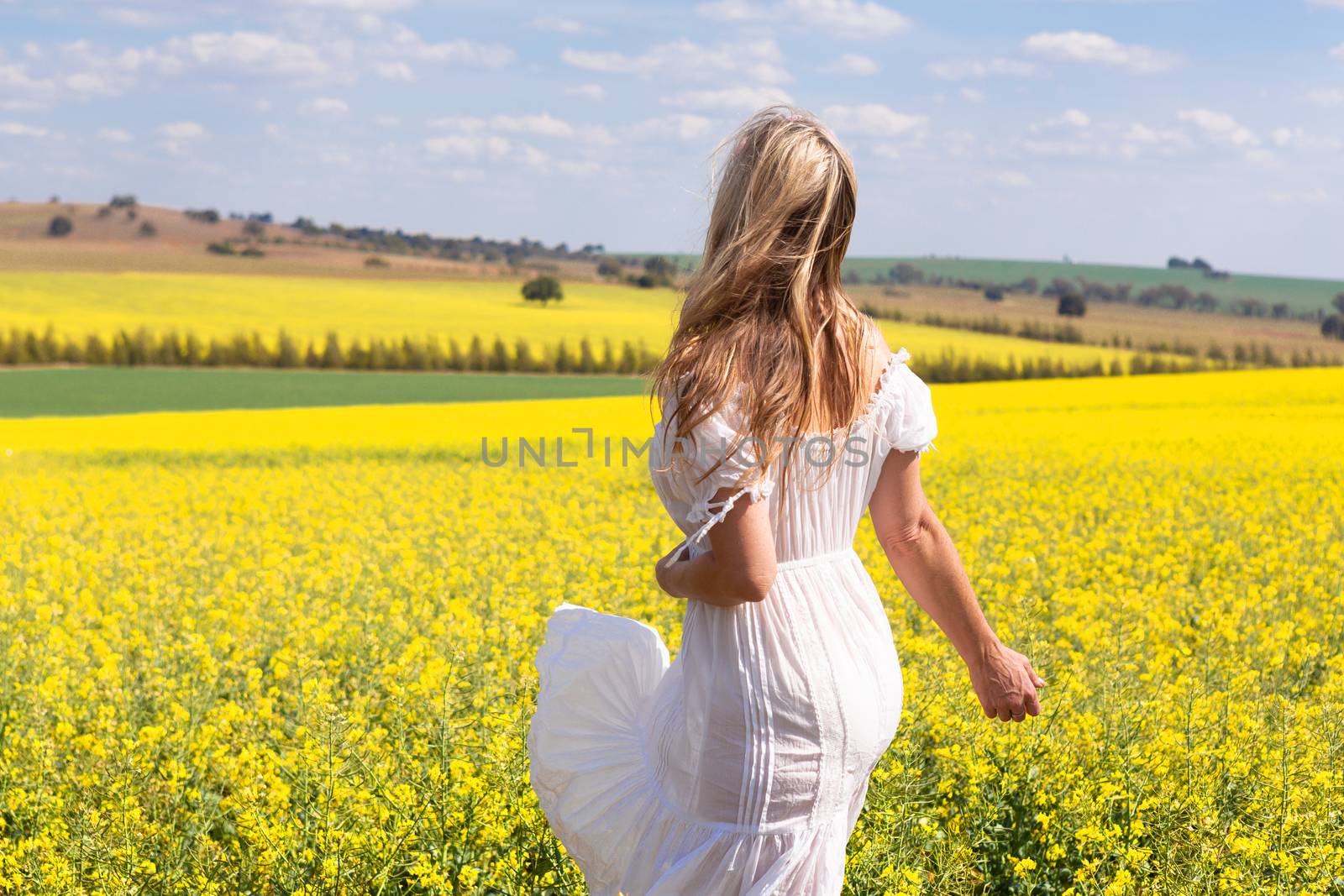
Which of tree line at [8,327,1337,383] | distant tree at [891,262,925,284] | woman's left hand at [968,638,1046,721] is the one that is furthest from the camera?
distant tree at [891,262,925,284]

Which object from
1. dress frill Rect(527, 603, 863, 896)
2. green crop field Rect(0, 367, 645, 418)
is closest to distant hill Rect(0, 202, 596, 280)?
green crop field Rect(0, 367, 645, 418)

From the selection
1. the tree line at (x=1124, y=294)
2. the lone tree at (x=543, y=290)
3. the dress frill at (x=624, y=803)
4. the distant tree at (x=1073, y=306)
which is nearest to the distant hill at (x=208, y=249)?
the lone tree at (x=543, y=290)

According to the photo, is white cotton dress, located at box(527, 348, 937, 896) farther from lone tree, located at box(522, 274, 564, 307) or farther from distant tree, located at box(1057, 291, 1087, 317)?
lone tree, located at box(522, 274, 564, 307)

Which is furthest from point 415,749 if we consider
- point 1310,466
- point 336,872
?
point 1310,466

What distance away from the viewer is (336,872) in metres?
3.37

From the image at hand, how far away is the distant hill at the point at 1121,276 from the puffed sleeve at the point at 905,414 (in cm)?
7964

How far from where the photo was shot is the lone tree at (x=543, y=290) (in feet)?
225

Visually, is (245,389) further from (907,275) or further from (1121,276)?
(1121,276)

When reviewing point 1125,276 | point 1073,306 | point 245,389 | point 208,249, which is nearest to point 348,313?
point 245,389

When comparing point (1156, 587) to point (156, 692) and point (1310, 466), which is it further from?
point (1310, 466)

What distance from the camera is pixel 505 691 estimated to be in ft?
15.2

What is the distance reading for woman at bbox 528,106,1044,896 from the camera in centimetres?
200

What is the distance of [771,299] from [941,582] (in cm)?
75

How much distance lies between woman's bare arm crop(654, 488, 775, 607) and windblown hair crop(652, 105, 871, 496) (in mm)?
80
